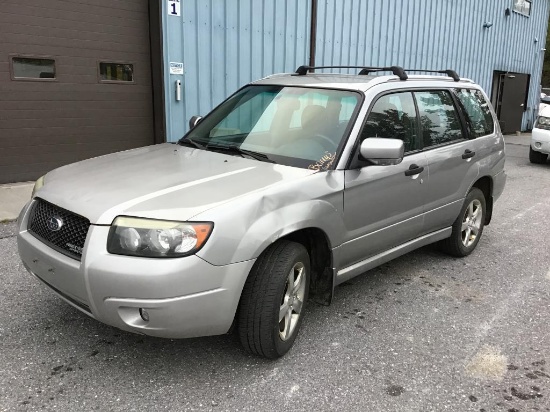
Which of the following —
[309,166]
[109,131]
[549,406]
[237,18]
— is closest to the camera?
[549,406]

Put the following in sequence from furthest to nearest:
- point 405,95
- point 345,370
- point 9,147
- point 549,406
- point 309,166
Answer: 1. point 9,147
2. point 405,95
3. point 309,166
4. point 345,370
5. point 549,406

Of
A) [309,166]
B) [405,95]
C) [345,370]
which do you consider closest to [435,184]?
[405,95]

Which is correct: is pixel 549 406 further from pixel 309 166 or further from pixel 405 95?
pixel 405 95

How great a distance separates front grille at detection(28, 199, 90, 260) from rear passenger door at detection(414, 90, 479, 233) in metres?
2.74

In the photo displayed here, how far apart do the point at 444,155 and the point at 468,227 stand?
1.08 metres

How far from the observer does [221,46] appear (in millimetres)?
8797

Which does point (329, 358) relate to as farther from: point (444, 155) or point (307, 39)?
point (307, 39)

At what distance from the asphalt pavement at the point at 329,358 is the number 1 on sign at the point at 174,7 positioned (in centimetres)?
503

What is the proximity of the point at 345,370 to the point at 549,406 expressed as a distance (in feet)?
3.65

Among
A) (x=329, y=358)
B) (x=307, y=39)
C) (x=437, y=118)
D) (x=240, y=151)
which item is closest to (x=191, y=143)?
(x=240, y=151)

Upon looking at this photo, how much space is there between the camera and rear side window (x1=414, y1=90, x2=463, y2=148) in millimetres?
4324

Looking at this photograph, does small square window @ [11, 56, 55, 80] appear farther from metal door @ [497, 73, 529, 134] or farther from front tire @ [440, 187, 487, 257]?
metal door @ [497, 73, 529, 134]

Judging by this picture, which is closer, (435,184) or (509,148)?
(435,184)

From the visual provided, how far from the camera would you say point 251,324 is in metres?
2.94
